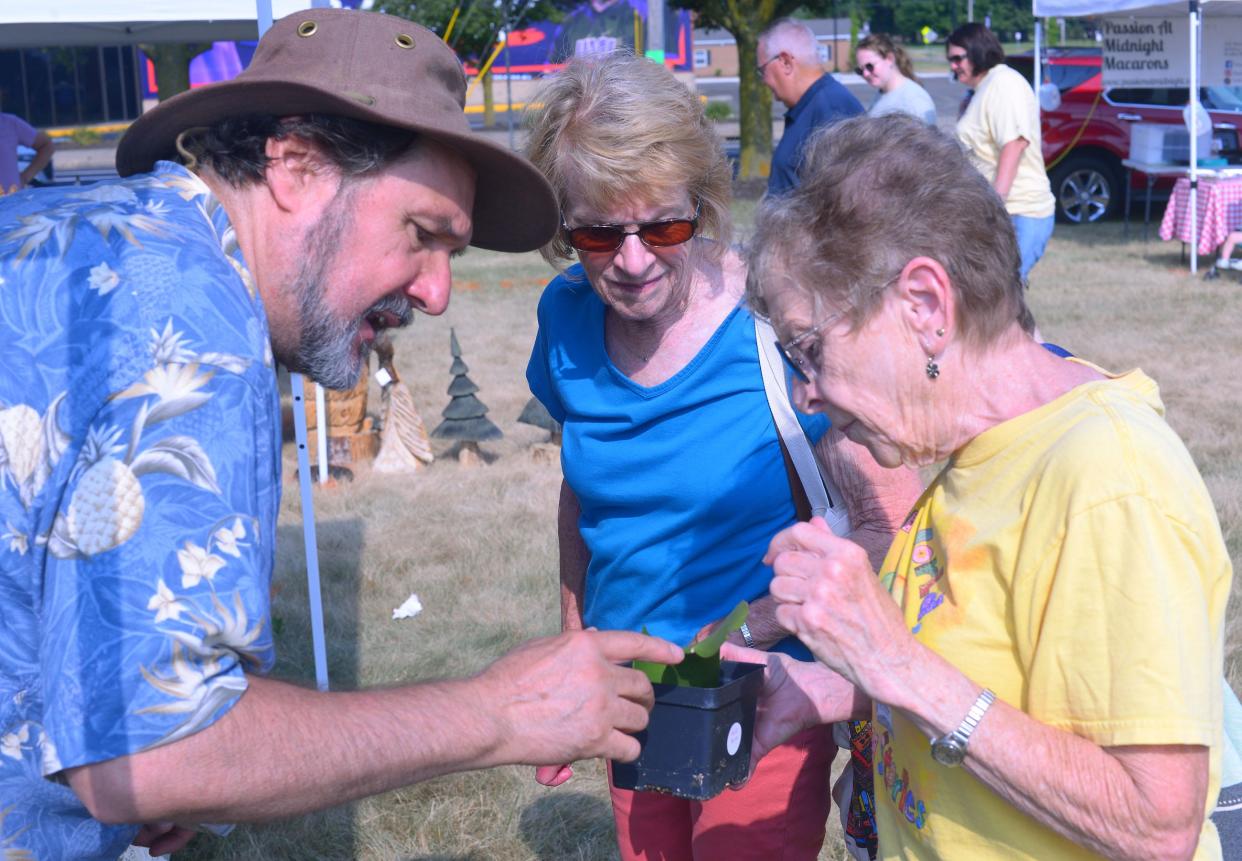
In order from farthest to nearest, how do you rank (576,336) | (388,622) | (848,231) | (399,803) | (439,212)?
(388,622) → (399,803) → (576,336) → (439,212) → (848,231)

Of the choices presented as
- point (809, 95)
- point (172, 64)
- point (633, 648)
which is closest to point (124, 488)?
point (633, 648)

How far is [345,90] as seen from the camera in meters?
1.70

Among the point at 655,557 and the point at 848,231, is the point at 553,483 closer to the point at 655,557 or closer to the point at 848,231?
the point at 655,557

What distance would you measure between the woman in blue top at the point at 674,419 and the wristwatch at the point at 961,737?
67cm

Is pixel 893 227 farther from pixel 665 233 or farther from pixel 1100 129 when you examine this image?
pixel 1100 129

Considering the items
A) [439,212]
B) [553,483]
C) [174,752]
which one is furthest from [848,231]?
[553,483]

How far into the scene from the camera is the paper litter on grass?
5.29 m

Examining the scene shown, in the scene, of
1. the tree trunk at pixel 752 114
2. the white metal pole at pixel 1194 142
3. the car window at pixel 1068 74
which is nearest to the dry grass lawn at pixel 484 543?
the white metal pole at pixel 1194 142

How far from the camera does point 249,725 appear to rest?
139 cm

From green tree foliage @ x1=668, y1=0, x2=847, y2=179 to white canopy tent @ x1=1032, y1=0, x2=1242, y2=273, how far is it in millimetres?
7228

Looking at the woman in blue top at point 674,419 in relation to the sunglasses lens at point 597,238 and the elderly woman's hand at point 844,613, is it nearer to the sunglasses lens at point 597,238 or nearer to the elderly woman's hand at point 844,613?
the sunglasses lens at point 597,238

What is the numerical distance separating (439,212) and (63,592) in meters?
0.82

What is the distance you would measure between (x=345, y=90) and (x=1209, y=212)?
12.1 meters

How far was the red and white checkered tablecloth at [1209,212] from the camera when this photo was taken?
11.9m
